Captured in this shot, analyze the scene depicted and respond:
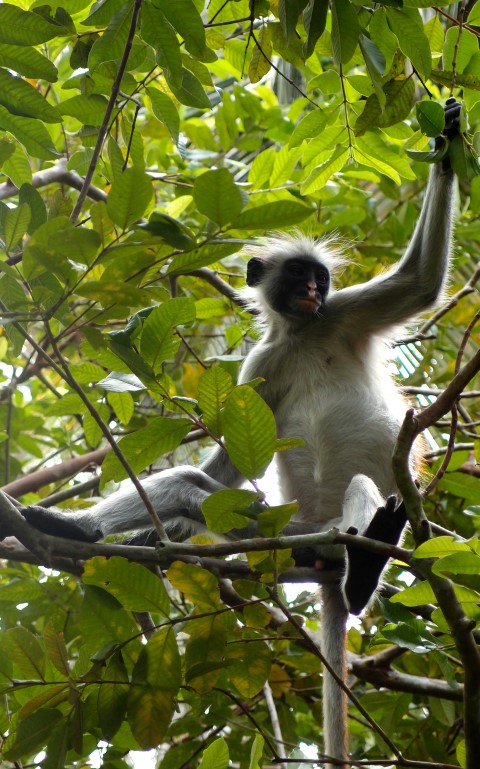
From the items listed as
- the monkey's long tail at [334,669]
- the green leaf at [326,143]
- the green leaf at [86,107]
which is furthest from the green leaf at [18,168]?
the monkey's long tail at [334,669]

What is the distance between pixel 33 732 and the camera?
2359 millimetres

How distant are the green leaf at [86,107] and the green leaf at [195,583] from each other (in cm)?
163

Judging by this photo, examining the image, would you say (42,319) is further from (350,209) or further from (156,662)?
(350,209)

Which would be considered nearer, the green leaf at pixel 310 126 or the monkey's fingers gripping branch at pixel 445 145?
the monkey's fingers gripping branch at pixel 445 145

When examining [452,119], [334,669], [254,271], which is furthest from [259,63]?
[334,669]

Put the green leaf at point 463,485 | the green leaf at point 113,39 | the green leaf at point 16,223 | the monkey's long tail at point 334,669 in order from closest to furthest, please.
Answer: the green leaf at point 113,39
the green leaf at point 16,223
the monkey's long tail at point 334,669
the green leaf at point 463,485

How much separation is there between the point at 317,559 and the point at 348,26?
243cm

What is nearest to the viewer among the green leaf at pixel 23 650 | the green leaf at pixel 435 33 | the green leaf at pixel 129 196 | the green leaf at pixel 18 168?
the green leaf at pixel 129 196

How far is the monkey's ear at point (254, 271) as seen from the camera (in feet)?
17.7

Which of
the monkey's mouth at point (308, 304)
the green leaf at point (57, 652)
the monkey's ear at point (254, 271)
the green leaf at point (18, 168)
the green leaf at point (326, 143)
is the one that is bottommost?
the green leaf at point (57, 652)

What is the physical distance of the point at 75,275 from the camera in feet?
7.75

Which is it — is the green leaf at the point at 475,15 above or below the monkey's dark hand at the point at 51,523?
above

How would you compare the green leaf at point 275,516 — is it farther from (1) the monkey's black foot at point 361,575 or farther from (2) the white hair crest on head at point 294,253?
(2) the white hair crest on head at point 294,253

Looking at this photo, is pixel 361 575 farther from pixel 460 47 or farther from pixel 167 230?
pixel 460 47
